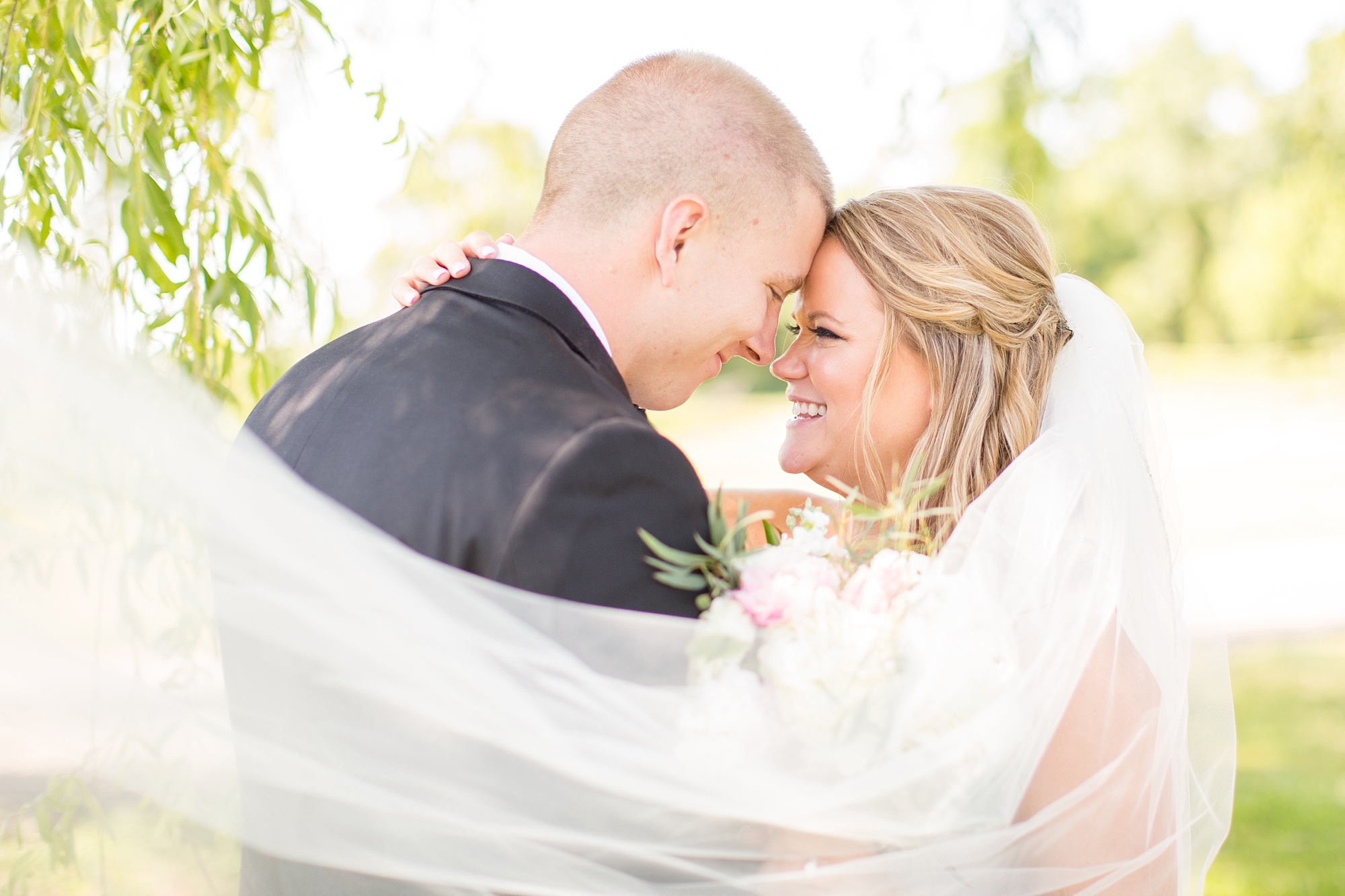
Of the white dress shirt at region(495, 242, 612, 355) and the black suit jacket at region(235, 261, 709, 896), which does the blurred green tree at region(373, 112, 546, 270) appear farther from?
the black suit jacket at region(235, 261, 709, 896)

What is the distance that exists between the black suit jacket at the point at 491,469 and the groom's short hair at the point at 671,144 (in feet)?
1.55

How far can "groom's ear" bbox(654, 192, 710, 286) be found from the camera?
202cm

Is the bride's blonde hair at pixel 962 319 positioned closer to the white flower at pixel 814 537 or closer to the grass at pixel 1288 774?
the white flower at pixel 814 537

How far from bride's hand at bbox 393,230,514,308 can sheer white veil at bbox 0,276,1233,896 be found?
559 millimetres

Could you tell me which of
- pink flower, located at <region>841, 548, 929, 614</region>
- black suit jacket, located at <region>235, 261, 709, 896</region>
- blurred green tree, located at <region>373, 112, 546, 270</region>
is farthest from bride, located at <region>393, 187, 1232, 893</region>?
blurred green tree, located at <region>373, 112, 546, 270</region>

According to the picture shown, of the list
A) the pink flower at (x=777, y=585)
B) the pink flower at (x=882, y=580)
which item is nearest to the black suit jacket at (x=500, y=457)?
the pink flower at (x=777, y=585)

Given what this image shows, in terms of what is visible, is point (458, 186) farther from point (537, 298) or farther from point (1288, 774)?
point (1288, 774)

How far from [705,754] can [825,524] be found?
0.49 m

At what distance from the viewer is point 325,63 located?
2582mm

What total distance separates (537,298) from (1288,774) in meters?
5.34

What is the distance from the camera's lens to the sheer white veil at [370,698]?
54.4 inches

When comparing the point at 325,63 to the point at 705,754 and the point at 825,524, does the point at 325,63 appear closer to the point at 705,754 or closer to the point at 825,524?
the point at 825,524

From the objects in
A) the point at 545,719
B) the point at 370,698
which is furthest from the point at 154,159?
the point at 545,719

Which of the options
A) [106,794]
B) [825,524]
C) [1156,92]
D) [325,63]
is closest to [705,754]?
[825,524]
